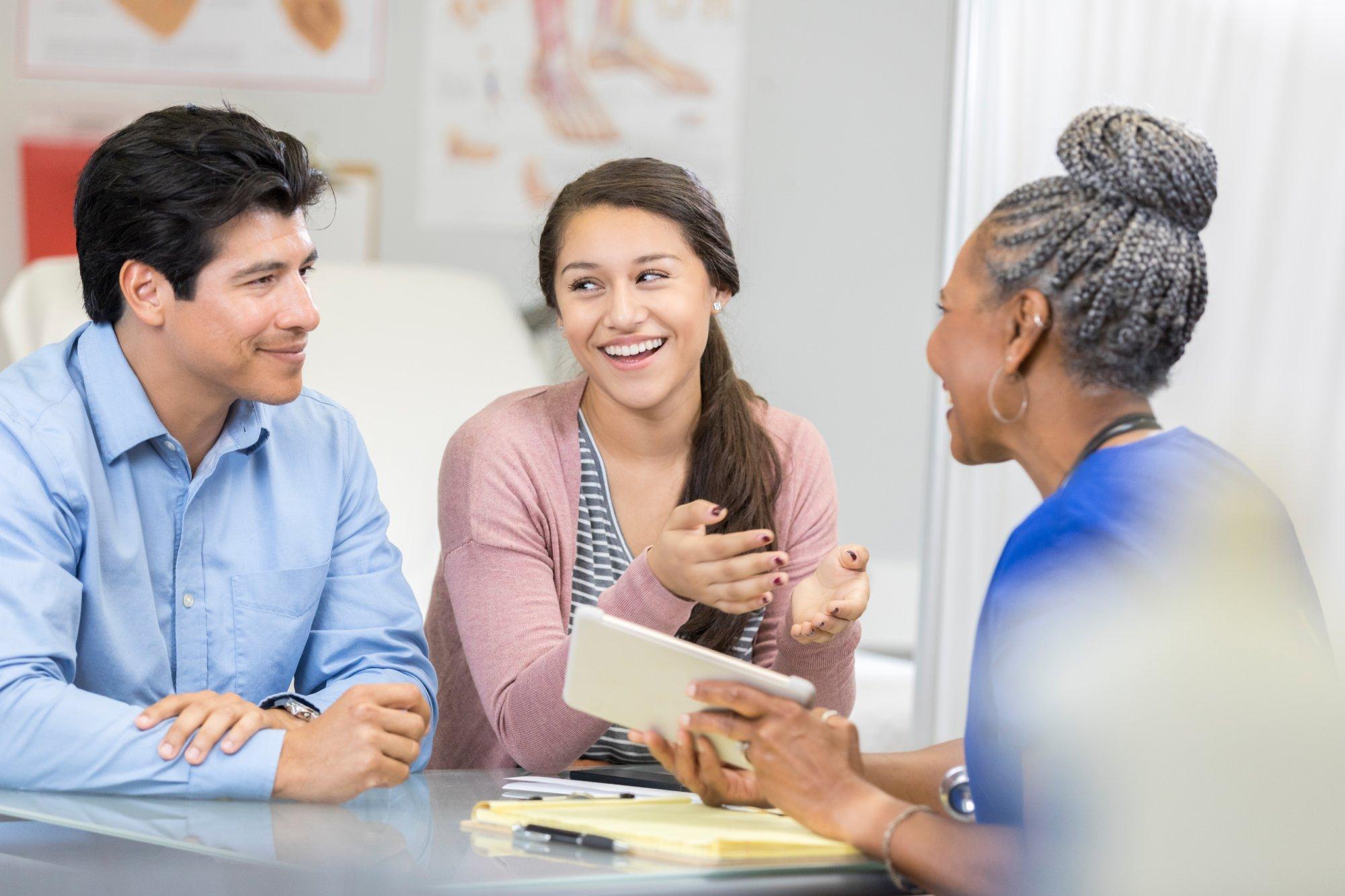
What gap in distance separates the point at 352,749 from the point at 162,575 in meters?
0.38

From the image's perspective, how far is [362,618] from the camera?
1.47 meters

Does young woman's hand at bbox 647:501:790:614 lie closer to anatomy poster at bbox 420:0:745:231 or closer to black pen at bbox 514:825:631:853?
black pen at bbox 514:825:631:853

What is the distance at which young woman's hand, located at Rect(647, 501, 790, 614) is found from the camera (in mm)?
1229

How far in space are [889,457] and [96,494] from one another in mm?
2317

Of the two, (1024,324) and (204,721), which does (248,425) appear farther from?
(1024,324)

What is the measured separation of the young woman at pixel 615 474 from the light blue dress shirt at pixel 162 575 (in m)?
0.11

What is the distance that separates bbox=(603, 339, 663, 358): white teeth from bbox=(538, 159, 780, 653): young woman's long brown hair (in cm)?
12

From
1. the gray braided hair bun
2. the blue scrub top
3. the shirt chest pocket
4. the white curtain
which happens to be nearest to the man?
the shirt chest pocket

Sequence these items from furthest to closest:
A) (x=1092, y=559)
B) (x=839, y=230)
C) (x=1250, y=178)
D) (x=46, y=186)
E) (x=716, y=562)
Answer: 1. (x=839, y=230)
2. (x=46, y=186)
3. (x=1250, y=178)
4. (x=716, y=562)
5. (x=1092, y=559)

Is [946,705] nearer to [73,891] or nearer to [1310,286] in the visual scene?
[1310,286]

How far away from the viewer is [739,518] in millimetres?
1611

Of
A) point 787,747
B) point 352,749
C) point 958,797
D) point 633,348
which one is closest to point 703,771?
point 787,747

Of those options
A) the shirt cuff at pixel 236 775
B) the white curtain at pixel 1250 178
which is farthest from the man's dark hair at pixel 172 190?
the white curtain at pixel 1250 178

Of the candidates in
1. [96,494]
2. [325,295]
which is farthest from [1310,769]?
[325,295]
